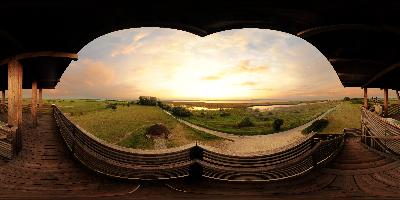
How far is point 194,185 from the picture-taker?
231 inches

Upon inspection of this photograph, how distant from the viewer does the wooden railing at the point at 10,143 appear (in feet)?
30.1

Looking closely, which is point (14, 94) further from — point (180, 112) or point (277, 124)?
→ point (180, 112)

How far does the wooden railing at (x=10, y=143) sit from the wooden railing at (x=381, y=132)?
38.6 ft

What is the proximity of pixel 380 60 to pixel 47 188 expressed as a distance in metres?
13.5

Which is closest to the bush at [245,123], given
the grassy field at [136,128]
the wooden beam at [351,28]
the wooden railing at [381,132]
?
the grassy field at [136,128]

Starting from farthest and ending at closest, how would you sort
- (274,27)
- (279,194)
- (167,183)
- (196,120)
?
(196,120) < (274,27) < (167,183) < (279,194)

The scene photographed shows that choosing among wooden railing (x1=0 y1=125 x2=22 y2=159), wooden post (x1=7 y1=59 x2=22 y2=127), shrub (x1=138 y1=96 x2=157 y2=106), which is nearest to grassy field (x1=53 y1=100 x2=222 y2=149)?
shrub (x1=138 y1=96 x2=157 y2=106)

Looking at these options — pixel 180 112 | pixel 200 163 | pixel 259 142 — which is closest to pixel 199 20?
pixel 200 163

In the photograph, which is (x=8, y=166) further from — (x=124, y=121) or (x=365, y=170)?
(x=124, y=121)

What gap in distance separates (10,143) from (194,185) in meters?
6.99

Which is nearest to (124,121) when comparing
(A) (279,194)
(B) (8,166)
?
(B) (8,166)

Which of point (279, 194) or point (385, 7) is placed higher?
point (385, 7)

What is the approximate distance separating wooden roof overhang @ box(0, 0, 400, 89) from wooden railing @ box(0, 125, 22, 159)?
2.95m

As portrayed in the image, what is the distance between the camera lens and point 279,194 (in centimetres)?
548
